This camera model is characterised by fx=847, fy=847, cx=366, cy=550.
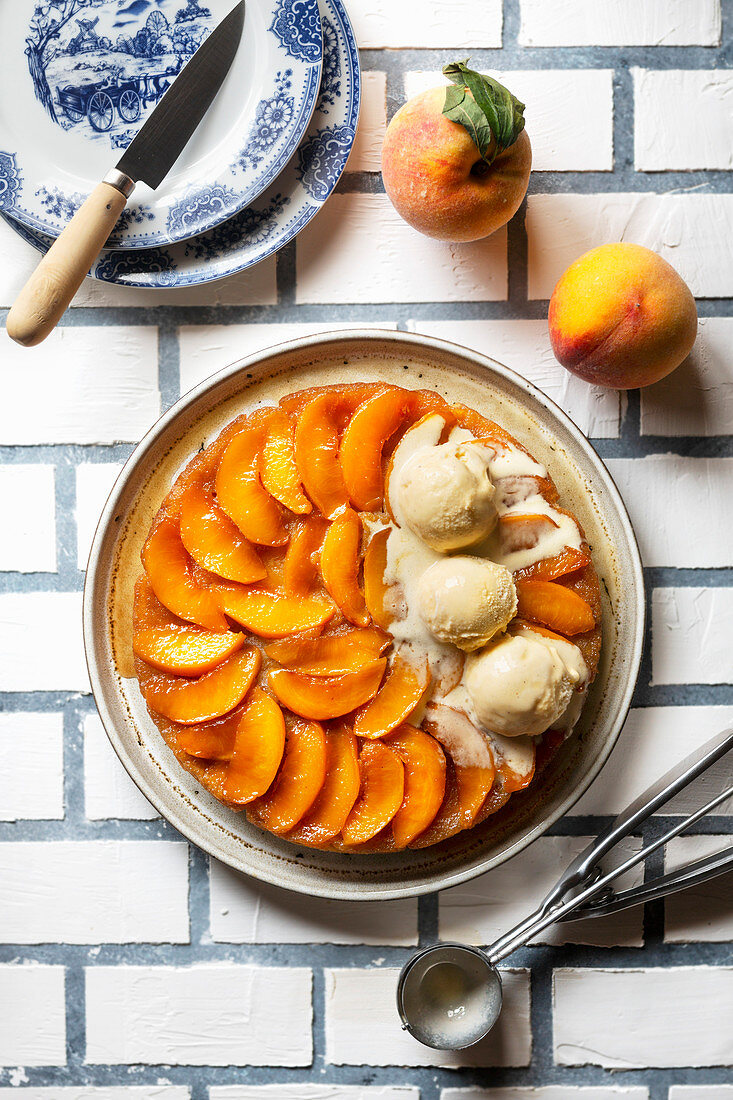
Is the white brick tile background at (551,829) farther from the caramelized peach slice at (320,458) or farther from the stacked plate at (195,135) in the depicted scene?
the caramelized peach slice at (320,458)

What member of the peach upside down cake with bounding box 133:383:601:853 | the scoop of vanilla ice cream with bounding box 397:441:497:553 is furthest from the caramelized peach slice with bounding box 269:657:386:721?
the scoop of vanilla ice cream with bounding box 397:441:497:553

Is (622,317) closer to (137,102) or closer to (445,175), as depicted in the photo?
(445,175)

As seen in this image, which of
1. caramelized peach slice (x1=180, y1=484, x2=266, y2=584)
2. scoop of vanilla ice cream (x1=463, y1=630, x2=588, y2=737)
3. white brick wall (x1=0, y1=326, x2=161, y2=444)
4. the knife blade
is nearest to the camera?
scoop of vanilla ice cream (x1=463, y1=630, x2=588, y2=737)

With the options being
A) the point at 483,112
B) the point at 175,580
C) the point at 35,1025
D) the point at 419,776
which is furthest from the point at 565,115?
the point at 35,1025

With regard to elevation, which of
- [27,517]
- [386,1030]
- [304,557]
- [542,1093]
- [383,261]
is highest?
[383,261]

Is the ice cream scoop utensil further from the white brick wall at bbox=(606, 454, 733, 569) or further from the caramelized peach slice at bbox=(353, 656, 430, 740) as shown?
the caramelized peach slice at bbox=(353, 656, 430, 740)

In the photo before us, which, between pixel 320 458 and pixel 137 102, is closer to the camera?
pixel 320 458
